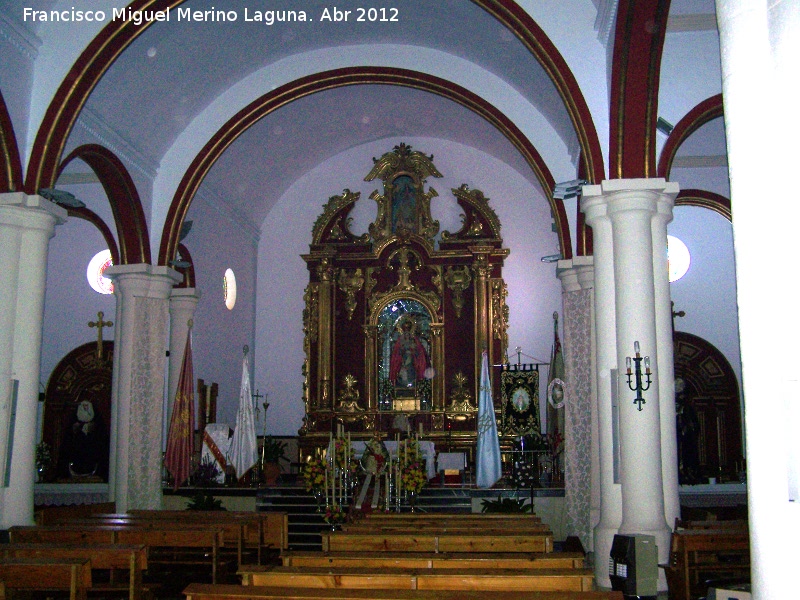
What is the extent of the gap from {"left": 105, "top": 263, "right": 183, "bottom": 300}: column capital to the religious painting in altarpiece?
15.9ft

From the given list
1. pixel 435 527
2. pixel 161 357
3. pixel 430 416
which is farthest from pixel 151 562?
pixel 430 416

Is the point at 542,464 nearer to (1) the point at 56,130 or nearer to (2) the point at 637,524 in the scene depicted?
(2) the point at 637,524

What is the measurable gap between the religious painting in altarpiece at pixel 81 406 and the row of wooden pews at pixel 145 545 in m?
6.82

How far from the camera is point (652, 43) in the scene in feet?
32.6

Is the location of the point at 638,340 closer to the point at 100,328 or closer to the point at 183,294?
the point at 183,294

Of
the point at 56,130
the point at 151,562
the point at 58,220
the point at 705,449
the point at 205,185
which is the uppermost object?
the point at 205,185

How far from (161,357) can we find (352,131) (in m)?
7.85

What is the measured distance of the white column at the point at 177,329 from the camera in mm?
16750

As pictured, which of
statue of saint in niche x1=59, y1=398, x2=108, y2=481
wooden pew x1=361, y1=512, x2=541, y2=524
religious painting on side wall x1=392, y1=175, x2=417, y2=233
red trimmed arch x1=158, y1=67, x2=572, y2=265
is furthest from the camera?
religious painting on side wall x1=392, y1=175, x2=417, y2=233

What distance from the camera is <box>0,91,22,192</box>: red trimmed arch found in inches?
425

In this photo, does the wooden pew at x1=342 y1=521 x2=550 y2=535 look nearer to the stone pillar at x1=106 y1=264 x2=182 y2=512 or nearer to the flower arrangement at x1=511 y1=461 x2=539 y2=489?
the flower arrangement at x1=511 y1=461 x2=539 y2=489

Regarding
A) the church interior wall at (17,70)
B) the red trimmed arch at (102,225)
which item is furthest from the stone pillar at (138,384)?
the church interior wall at (17,70)

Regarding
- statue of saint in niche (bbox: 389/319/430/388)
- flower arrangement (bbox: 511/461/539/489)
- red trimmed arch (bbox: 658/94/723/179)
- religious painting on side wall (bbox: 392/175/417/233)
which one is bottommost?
flower arrangement (bbox: 511/461/539/489)

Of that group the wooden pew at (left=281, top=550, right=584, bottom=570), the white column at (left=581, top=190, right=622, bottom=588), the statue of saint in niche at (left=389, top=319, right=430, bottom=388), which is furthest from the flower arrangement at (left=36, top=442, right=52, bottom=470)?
the wooden pew at (left=281, top=550, right=584, bottom=570)
